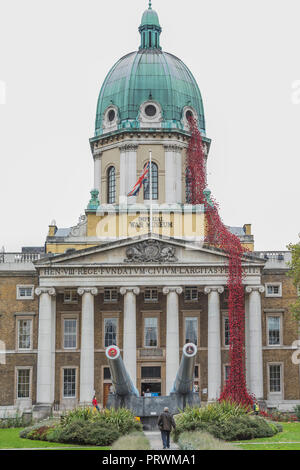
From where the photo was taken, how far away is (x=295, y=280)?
55219mm

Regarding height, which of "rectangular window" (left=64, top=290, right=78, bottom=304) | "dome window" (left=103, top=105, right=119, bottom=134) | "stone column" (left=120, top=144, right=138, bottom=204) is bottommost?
"rectangular window" (left=64, top=290, right=78, bottom=304)

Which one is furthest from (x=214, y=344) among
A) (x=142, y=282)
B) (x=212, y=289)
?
(x=142, y=282)

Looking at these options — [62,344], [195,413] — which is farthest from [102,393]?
[195,413]

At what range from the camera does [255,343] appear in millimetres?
60000

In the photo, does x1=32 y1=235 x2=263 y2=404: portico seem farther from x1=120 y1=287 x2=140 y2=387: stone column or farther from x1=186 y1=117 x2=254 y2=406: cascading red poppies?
x1=186 y1=117 x2=254 y2=406: cascading red poppies

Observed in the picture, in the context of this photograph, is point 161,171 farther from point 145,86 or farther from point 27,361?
point 27,361

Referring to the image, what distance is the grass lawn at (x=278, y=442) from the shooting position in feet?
113

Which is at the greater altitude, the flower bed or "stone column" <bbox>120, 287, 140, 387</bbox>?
"stone column" <bbox>120, 287, 140, 387</bbox>

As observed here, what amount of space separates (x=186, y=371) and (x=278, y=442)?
6.51m

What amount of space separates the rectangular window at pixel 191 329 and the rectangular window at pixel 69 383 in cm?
871

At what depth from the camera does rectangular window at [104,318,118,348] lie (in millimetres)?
63344

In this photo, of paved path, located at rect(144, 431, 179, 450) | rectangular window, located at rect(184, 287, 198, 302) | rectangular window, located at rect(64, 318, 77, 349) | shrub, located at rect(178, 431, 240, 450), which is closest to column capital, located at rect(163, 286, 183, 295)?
rectangular window, located at rect(184, 287, 198, 302)

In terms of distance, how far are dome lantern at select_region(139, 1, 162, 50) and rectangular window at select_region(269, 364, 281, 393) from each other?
30200mm

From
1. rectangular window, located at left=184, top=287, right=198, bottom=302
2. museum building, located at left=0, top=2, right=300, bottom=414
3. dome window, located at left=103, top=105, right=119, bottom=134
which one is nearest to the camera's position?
museum building, located at left=0, top=2, right=300, bottom=414
